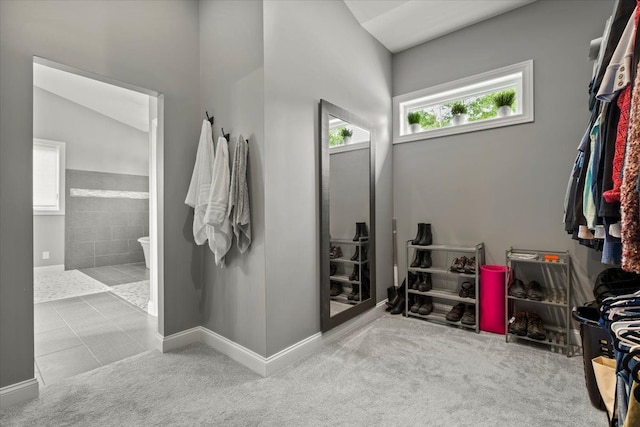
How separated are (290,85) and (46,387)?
253 centimetres

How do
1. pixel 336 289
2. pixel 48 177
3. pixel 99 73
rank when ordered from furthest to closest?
1. pixel 48 177
2. pixel 336 289
3. pixel 99 73

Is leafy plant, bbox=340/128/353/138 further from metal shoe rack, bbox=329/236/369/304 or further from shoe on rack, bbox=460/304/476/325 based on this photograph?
shoe on rack, bbox=460/304/476/325

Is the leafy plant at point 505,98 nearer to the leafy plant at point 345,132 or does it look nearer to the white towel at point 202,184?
the leafy plant at point 345,132

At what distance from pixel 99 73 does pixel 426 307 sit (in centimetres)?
332

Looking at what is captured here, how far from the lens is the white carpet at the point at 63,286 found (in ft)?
12.9

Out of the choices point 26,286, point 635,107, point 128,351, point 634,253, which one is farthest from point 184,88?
point 634,253

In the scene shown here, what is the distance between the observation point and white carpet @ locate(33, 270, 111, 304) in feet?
12.9

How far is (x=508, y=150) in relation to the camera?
2.75 metres

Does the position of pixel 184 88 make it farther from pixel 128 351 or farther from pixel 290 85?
pixel 128 351

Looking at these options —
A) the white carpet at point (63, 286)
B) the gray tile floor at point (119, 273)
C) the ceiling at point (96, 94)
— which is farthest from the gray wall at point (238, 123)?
the gray tile floor at point (119, 273)

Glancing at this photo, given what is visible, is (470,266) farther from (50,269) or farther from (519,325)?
(50,269)

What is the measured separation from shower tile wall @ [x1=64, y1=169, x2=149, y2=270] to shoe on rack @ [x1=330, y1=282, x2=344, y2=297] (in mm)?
5673

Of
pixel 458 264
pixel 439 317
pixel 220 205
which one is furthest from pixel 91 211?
pixel 458 264

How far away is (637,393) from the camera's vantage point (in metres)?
0.88
